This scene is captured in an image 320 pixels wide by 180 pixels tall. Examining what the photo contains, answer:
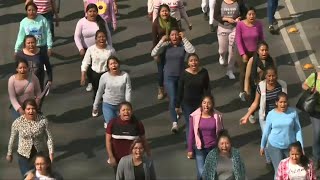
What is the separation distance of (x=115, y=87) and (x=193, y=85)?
1.18 meters

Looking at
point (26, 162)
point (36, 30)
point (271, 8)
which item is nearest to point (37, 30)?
point (36, 30)

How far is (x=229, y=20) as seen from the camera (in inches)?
682

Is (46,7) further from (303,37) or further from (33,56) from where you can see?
(303,37)

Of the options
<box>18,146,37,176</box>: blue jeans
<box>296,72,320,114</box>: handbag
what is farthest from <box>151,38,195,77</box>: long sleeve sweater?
<box>18,146,37,176</box>: blue jeans

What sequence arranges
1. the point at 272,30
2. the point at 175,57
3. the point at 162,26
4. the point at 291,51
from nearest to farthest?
the point at 175,57 → the point at 162,26 → the point at 291,51 → the point at 272,30

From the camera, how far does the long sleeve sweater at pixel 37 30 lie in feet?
53.5

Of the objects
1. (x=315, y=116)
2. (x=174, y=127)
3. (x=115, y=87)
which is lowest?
(x=174, y=127)

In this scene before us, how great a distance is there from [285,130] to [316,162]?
1.49 m

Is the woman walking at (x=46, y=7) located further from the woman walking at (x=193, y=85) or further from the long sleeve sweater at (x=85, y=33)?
the woman walking at (x=193, y=85)

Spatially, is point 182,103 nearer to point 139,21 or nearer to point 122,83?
point 122,83

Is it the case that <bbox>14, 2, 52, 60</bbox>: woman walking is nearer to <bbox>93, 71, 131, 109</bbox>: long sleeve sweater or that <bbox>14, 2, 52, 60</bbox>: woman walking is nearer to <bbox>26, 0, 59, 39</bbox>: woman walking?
<bbox>26, 0, 59, 39</bbox>: woman walking

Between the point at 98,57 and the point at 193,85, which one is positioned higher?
the point at 98,57

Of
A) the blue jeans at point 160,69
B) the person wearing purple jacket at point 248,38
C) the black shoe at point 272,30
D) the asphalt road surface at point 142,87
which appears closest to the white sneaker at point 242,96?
the person wearing purple jacket at point 248,38

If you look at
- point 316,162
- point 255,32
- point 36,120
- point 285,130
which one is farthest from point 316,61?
point 36,120
